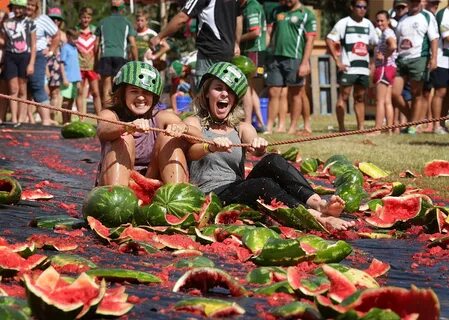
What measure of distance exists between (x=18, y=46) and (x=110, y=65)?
1704 millimetres

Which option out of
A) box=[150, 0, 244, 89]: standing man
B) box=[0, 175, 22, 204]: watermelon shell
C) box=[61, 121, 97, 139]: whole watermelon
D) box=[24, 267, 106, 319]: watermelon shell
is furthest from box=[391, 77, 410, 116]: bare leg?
box=[24, 267, 106, 319]: watermelon shell

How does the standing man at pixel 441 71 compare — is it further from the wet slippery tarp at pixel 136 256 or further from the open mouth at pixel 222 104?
the open mouth at pixel 222 104

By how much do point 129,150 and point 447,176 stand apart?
408 cm

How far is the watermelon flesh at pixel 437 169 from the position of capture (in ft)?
34.6

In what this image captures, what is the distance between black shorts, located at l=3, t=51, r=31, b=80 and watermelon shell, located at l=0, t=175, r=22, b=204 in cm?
1028

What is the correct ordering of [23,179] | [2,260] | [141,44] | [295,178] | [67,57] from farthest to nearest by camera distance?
1. [67,57]
2. [141,44]
3. [23,179]
4. [295,178]
5. [2,260]

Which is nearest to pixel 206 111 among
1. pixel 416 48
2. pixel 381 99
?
pixel 381 99

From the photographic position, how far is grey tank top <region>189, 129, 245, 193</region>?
305 inches

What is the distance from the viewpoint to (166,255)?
230 inches

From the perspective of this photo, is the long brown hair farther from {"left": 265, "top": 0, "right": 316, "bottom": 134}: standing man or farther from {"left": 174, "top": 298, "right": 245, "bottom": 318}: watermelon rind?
{"left": 265, "top": 0, "right": 316, "bottom": 134}: standing man

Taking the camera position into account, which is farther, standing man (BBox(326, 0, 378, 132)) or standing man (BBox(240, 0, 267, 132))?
standing man (BBox(326, 0, 378, 132))

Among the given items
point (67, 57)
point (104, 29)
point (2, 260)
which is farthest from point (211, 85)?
point (67, 57)

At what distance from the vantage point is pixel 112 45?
18.5 meters

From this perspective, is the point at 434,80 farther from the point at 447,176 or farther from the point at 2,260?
the point at 2,260
